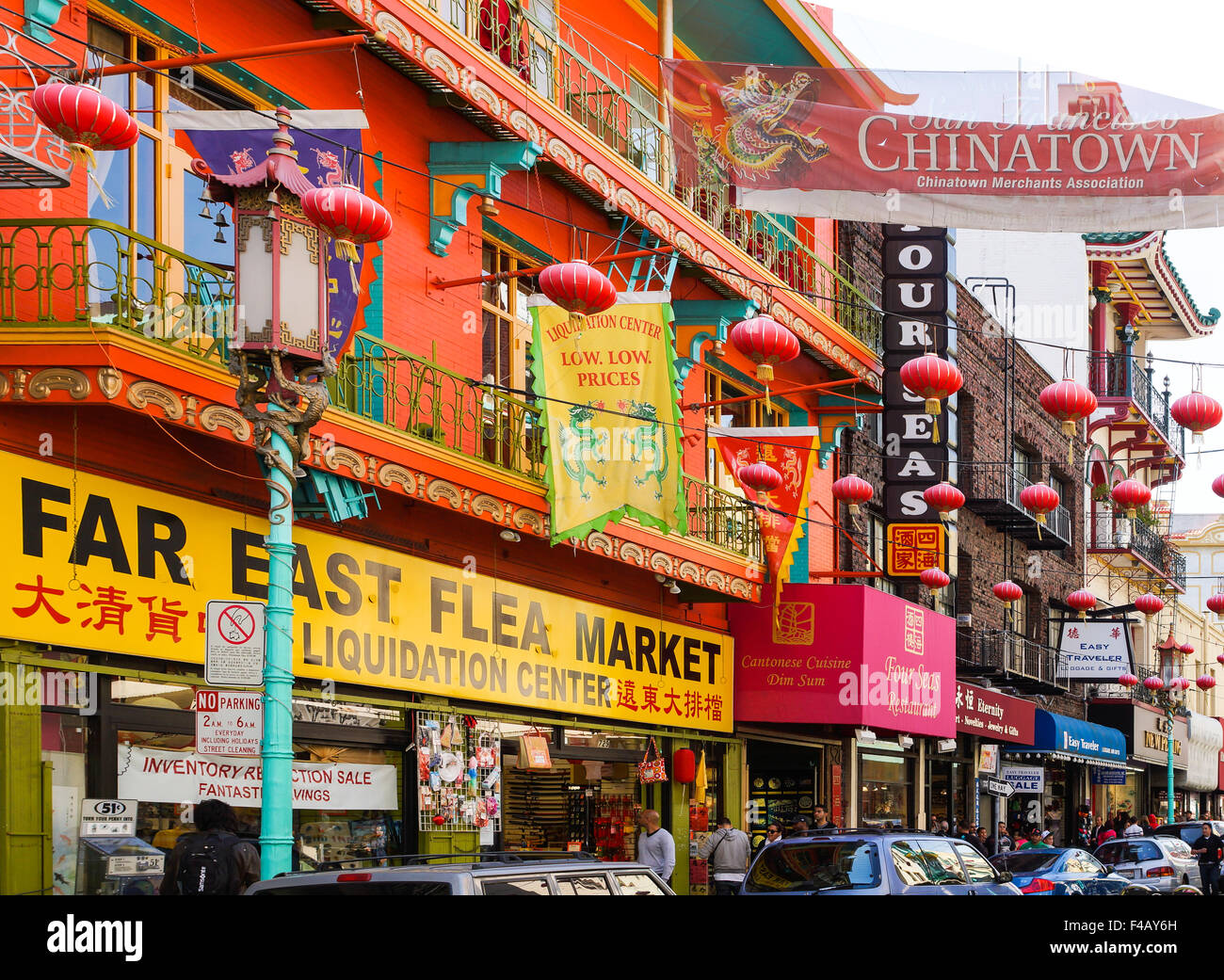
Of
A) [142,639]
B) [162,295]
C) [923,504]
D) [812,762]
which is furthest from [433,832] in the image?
[923,504]

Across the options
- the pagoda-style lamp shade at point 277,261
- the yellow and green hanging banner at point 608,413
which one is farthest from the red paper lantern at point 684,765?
the pagoda-style lamp shade at point 277,261

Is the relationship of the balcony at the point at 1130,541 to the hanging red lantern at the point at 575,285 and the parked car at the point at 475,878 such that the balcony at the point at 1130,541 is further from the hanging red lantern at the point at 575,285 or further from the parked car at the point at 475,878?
the parked car at the point at 475,878

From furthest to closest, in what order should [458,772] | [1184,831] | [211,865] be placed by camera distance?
[1184,831]
[458,772]
[211,865]

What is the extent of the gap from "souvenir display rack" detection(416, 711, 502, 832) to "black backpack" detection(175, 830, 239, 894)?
5347 mm

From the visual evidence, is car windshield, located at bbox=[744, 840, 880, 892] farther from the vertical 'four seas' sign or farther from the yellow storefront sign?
the vertical 'four seas' sign

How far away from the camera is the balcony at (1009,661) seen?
3538cm

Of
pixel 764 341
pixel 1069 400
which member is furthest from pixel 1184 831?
pixel 764 341

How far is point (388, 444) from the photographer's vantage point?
1356 centimetres

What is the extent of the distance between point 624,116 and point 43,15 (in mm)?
10011

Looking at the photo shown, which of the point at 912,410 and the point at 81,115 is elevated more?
the point at 912,410

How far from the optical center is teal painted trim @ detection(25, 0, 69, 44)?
11086 mm

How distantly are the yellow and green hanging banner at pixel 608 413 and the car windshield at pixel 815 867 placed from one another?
4.12 meters

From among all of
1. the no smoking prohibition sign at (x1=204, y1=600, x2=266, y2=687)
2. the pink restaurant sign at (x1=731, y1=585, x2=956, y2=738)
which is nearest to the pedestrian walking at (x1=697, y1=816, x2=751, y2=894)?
the pink restaurant sign at (x1=731, y1=585, x2=956, y2=738)

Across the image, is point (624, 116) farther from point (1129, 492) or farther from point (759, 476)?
point (1129, 492)
